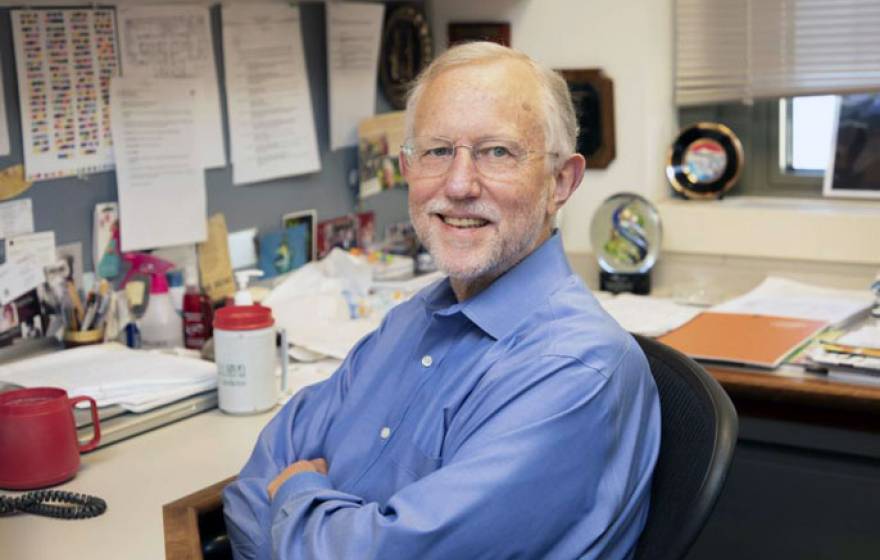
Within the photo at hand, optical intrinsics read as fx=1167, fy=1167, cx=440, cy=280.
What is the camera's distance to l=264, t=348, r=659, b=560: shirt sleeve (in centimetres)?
124

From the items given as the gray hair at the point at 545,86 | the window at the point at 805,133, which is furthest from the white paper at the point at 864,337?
the gray hair at the point at 545,86

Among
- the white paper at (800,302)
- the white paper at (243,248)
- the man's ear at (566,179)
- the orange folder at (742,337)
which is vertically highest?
the man's ear at (566,179)

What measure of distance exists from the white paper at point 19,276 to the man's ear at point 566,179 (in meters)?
1.04

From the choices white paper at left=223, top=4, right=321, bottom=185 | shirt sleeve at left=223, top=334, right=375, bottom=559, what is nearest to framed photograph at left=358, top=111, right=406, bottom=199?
white paper at left=223, top=4, right=321, bottom=185

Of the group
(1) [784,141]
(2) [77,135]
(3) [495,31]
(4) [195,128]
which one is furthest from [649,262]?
(2) [77,135]

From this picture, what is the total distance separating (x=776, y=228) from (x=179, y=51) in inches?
55.1

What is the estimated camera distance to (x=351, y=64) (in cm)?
278

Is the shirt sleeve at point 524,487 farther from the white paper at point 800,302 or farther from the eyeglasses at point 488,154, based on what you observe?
the white paper at point 800,302

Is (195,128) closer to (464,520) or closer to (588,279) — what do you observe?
(588,279)

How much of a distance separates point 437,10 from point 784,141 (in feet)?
3.13

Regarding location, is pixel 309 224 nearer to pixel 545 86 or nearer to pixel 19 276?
pixel 19 276

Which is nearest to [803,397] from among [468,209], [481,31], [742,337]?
[742,337]

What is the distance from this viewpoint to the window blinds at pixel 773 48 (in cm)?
265

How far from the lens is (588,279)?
2.98m
